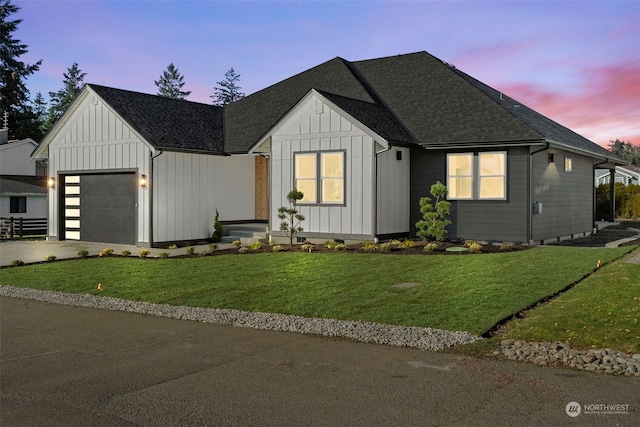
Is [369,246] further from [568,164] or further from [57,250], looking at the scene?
[57,250]

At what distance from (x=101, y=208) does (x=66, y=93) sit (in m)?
59.1

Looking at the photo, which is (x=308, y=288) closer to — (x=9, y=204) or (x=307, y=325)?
(x=307, y=325)

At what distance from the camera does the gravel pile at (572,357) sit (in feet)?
21.4

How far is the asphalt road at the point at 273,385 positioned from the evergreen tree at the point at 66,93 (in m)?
71.9

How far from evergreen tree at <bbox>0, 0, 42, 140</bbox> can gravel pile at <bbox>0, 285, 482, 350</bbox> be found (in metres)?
59.8

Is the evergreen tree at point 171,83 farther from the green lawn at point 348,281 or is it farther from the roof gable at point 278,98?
the green lawn at point 348,281

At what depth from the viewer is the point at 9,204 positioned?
117 ft

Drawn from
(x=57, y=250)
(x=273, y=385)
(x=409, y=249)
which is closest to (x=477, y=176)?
(x=409, y=249)

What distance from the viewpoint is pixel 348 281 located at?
12.2 metres

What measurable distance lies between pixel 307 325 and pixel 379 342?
1.30m

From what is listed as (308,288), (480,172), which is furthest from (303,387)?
(480,172)

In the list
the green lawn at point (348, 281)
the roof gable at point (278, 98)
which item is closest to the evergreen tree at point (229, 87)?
the roof gable at point (278, 98)

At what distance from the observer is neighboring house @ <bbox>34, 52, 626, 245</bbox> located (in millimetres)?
18516

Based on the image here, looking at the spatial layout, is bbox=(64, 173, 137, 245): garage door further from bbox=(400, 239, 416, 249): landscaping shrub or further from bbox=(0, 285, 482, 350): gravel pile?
bbox=(0, 285, 482, 350): gravel pile
